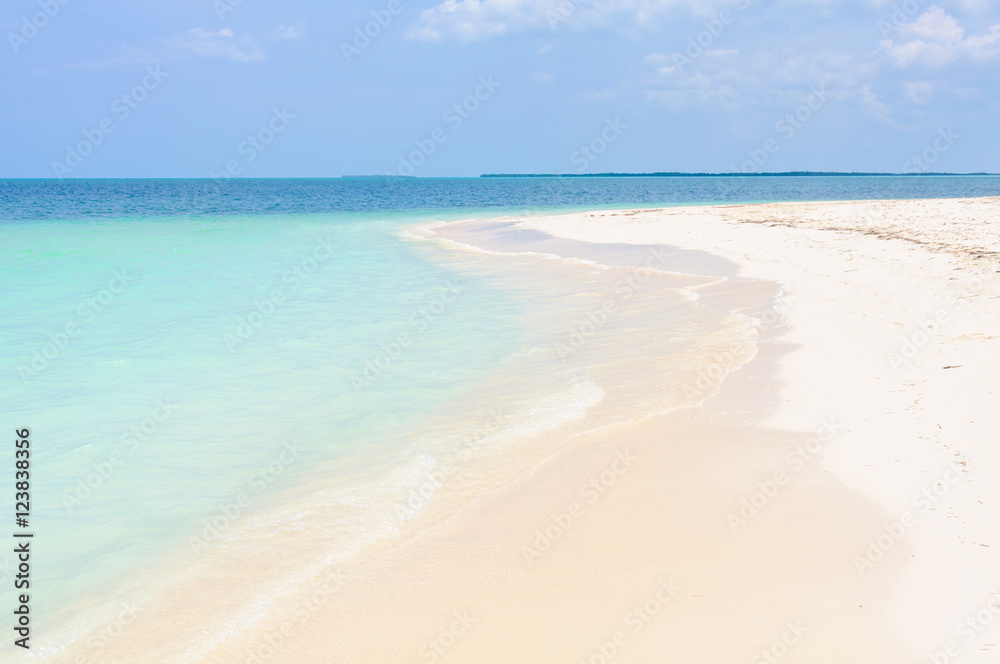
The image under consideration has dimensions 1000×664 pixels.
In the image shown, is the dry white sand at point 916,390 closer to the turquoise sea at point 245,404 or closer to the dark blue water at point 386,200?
the turquoise sea at point 245,404

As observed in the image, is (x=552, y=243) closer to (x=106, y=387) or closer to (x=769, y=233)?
(x=769, y=233)

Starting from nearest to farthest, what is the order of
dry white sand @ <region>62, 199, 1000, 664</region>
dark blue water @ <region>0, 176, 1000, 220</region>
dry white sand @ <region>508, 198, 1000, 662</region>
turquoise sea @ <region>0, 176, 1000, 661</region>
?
dry white sand @ <region>62, 199, 1000, 664</region> < dry white sand @ <region>508, 198, 1000, 662</region> < turquoise sea @ <region>0, 176, 1000, 661</region> < dark blue water @ <region>0, 176, 1000, 220</region>

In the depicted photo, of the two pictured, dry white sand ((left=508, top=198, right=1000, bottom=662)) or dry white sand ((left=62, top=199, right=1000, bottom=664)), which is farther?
dry white sand ((left=508, top=198, right=1000, bottom=662))

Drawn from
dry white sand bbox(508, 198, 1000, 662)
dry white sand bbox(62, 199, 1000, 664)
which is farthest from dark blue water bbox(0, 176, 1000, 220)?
dry white sand bbox(62, 199, 1000, 664)

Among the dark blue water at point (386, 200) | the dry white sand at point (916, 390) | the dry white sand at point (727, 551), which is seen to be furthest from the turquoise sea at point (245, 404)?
the dark blue water at point (386, 200)

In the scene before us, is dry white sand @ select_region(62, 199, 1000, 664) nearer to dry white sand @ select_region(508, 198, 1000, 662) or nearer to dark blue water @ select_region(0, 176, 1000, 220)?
dry white sand @ select_region(508, 198, 1000, 662)

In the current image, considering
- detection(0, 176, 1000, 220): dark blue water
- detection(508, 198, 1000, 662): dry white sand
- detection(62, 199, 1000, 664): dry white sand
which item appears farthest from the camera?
detection(0, 176, 1000, 220): dark blue water

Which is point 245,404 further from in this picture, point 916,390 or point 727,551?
point 916,390

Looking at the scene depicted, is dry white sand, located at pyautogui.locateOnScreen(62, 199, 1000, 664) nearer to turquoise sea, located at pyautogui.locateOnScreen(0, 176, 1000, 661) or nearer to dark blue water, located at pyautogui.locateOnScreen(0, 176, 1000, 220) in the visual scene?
turquoise sea, located at pyautogui.locateOnScreen(0, 176, 1000, 661)

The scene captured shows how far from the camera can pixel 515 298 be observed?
591 inches

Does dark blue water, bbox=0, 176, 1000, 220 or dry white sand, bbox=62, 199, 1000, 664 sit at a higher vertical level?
dark blue water, bbox=0, 176, 1000, 220

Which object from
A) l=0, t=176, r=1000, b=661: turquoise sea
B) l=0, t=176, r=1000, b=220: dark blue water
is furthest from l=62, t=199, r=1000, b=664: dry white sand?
l=0, t=176, r=1000, b=220: dark blue water

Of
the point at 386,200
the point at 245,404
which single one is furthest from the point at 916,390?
the point at 386,200

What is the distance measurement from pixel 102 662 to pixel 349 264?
1890 cm
